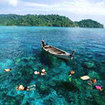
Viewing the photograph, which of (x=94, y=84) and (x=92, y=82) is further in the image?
(x=92, y=82)

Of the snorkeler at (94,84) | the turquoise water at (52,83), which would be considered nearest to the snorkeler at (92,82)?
the snorkeler at (94,84)

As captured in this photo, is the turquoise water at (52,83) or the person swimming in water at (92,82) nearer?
the turquoise water at (52,83)

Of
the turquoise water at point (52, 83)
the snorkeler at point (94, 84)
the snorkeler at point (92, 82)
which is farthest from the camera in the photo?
the snorkeler at point (92, 82)

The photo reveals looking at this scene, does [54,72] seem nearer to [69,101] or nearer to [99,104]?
[69,101]

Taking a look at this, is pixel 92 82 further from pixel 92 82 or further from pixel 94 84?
pixel 94 84

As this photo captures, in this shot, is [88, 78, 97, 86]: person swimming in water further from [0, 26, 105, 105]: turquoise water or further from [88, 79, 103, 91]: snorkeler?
[0, 26, 105, 105]: turquoise water

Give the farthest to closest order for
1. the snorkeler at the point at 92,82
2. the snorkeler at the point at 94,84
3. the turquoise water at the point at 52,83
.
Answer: the snorkeler at the point at 92,82, the snorkeler at the point at 94,84, the turquoise water at the point at 52,83

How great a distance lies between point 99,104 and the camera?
525 inches

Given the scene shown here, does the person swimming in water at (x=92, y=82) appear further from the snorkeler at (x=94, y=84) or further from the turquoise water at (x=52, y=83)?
the turquoise water at (x=52, y=83)

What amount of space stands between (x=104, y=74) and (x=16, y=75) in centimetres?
1540

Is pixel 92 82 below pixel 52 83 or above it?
above

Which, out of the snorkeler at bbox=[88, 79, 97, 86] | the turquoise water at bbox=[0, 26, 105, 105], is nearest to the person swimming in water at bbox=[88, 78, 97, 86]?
the snorkeler at bbox=[88, 79, 97, 86]

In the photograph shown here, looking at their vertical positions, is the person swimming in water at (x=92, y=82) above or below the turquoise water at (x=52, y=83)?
above


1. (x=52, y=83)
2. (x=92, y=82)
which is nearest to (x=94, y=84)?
(x=92, y=82)
